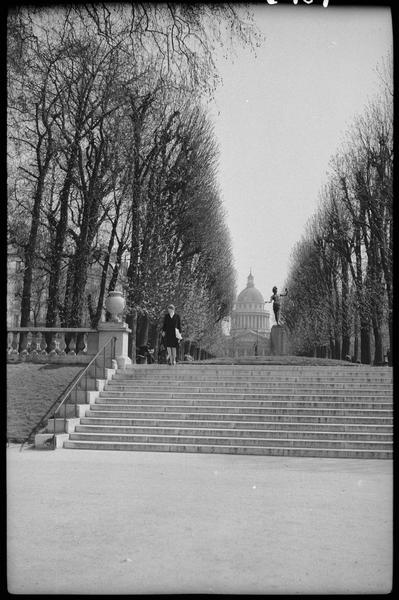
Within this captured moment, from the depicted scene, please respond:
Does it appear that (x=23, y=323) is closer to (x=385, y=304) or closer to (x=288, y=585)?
(x=385, y=304)

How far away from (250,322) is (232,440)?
11235 cm

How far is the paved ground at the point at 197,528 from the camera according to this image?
4.93 meters

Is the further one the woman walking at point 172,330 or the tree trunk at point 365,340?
the tree trunk at point 365,340

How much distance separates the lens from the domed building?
342 ft

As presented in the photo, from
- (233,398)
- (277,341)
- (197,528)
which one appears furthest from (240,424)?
(277,341)

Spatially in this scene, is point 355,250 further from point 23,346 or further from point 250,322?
point 250,322

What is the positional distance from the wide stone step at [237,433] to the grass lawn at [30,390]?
3.95 feet

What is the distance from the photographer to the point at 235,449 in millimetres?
13023

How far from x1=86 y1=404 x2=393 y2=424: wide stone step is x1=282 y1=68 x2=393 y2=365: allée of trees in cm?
761

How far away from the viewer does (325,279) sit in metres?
39.1

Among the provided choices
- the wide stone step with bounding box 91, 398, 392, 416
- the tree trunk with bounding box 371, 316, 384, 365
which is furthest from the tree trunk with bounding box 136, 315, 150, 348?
the wide stone step with bounding box 91, 398, 392, 416

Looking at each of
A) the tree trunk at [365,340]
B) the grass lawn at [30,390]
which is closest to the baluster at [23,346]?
the grass lawn at [30,390]

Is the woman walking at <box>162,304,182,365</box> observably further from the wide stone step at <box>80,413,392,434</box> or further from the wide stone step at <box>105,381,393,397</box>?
the wide stone step at <box>80,413,392,434</box>

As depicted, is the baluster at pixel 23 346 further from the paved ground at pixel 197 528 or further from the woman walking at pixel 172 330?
the paved ground at pixel 197 528
